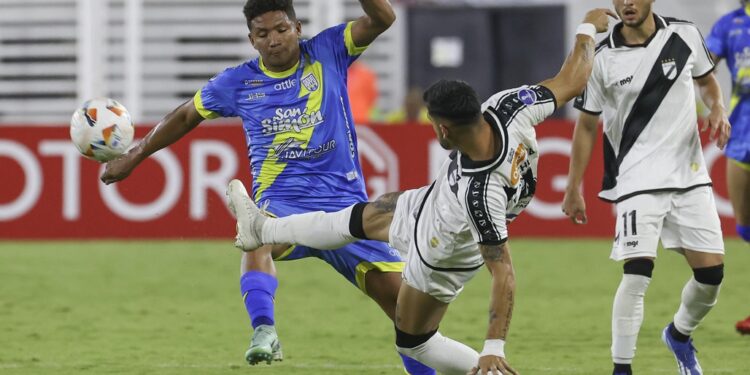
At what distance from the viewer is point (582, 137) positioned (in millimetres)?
7234

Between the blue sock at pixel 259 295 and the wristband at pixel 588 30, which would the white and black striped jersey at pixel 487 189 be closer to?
the wristband at pixel 588 30

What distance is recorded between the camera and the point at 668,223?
7043mm

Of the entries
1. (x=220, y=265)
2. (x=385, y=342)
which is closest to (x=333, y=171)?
(x=385, y=342)

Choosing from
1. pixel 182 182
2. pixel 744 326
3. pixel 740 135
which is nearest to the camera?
pixel 744 326

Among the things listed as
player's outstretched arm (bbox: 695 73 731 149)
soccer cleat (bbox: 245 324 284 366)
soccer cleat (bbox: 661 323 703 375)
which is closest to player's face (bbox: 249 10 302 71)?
soccer cleat (bbox: 245 324 284 366)

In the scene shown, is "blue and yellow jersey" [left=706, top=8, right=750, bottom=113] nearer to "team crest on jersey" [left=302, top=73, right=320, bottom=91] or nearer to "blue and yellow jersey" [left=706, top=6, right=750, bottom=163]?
"blue and yellow jersey" [left=706, top=6, right=750, bottom=163]

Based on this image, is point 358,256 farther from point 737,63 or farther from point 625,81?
point 737,63

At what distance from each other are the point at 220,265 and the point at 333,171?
6.75m

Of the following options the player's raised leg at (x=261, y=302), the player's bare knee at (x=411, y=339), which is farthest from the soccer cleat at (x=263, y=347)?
the player's bare knee at (x=411, y=339)

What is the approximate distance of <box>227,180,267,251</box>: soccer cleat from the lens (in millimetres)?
6922

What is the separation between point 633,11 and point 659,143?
0.70m

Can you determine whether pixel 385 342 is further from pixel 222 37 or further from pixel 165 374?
pixel 222 37

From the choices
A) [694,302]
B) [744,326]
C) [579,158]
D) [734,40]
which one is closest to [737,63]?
[734,40]

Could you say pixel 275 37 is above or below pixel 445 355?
above
